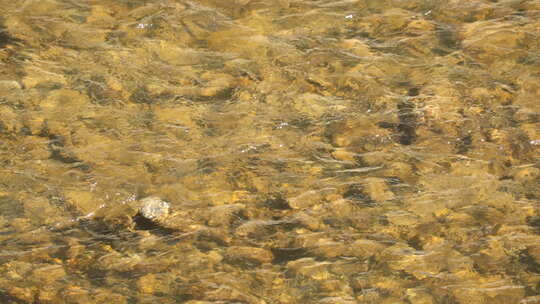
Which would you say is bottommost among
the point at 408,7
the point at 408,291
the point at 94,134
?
the point at 408,291

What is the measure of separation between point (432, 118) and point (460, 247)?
1.37 meters

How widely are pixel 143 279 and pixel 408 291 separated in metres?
1.56

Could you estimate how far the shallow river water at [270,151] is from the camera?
4.04 meters

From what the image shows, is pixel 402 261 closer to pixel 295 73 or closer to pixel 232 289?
pixel 232 289

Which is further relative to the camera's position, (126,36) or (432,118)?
(126,36)

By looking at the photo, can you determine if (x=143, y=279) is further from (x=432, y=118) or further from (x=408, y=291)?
(x=432, y=118)

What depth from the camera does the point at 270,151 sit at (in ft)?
16.4

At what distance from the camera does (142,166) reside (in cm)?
483

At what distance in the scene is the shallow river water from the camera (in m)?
4.04

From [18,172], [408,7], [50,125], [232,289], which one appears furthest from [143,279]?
[408,7]

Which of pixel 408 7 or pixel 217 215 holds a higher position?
pixel 408 7

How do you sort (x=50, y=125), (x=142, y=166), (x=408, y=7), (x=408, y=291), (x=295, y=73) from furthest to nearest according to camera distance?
1. (x=408, y=7)
2. (x=295, y=73)
3. (x=50, y=125)
4. (x=142, y=166)
5. (x=408, y=291)

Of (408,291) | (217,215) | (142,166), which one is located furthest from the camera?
(142,166)

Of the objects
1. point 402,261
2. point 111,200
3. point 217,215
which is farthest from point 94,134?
point 402,261
